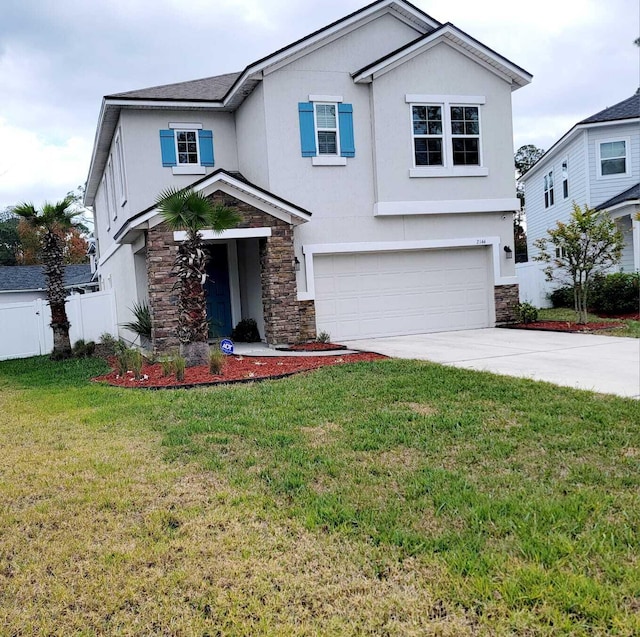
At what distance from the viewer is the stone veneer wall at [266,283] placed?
40.7 feet

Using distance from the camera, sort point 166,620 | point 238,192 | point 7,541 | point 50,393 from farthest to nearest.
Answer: point 238,192
point 50,393
point 7,541
point 166,620

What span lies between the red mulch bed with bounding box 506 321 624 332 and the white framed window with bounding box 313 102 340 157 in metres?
6.26

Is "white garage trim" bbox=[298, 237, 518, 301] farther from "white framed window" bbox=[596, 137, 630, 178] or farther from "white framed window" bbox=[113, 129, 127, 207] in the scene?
"white framed window" bbox=[596, 137, 630, 178]

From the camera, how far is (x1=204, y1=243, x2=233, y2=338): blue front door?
51.8 feet

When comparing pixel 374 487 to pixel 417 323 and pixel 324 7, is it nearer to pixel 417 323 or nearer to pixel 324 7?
pixel 417 323

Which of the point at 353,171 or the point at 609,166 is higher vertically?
the point at 609,166

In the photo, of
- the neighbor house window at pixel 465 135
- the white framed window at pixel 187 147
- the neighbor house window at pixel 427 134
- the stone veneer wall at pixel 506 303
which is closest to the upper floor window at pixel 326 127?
the neighbor house window at pixel 427 134

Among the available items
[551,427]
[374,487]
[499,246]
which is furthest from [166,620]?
[499,246]

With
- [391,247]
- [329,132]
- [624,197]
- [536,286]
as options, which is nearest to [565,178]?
[624,197]

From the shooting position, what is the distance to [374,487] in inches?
171

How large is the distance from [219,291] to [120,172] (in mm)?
3992

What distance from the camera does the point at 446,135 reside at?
1460 centimetres

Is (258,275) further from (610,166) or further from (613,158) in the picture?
(613,158)

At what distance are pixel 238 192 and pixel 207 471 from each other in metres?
8.80
